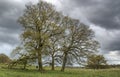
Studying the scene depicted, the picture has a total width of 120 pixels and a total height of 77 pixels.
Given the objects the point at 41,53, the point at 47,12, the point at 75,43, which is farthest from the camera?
the point at 75,43

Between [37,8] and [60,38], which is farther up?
[37,8]

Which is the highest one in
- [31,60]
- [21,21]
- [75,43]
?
[21,21]

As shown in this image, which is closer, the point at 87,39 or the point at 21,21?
the point at 21,21

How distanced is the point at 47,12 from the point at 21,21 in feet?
17.8

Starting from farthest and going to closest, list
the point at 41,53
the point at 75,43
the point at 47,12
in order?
the point at 75,43 → the point at 47,12 → the point at 41,53

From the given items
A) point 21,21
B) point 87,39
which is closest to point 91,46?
point 87,39

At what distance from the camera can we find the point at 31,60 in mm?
51688

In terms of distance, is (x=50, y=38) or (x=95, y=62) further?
(x=95, y=62)

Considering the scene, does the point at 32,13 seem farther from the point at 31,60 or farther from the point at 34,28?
the point at 31,60

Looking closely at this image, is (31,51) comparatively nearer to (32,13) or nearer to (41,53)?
(41,53)

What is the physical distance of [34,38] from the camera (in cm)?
5075

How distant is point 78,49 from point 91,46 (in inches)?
110

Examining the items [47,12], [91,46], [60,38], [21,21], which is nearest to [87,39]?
[91,46]

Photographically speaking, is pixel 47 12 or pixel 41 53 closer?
pixel 41 53
